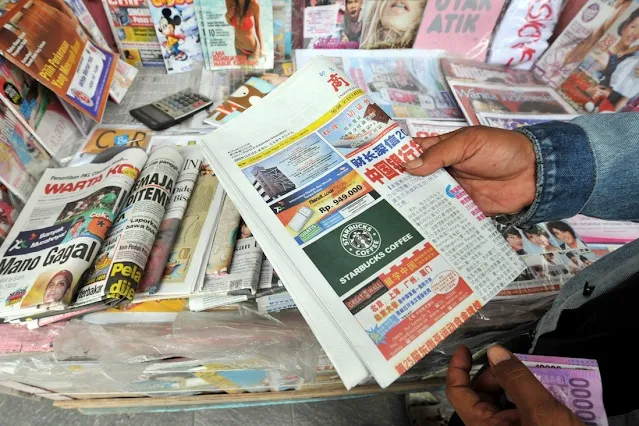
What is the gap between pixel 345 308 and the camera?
48 cm

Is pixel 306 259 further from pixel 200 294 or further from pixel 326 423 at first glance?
pixel 326 423

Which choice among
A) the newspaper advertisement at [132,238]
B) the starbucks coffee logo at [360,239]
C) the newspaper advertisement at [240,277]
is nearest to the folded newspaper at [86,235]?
the newspaper advertisement at [132,238]

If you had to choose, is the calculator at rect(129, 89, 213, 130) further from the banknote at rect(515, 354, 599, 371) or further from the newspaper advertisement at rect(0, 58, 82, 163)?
the banknote at rect(515, 354, 599, 371)

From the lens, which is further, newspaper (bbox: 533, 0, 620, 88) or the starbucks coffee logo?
newspaper (bbox: 533, 0, 620, 88)

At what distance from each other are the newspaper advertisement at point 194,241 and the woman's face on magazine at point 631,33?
1.06 metres

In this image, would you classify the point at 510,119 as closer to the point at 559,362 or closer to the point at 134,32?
the point at 559,362

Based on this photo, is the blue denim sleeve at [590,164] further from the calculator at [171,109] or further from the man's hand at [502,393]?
the calculator at [171,109]

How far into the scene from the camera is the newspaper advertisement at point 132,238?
1.77 feet

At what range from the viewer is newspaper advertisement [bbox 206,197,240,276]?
0.62 metres

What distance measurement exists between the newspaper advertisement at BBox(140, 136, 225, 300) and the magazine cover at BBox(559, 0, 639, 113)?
40.4 inches

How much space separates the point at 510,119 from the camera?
37.9 inches

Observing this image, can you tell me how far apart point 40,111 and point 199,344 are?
0.59 metres

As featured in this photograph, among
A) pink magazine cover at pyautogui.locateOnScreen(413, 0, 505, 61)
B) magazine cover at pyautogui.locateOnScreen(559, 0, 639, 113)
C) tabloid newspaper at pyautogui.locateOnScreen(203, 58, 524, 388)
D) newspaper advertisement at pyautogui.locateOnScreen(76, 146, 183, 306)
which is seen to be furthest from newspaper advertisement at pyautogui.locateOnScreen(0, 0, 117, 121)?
magazine cover at pyautogui.locateOnScreen(559, 0, 639, 113)

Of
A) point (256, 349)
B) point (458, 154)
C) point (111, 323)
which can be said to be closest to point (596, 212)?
point (458, 154)
